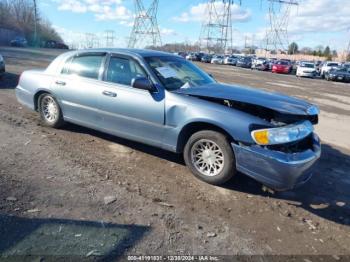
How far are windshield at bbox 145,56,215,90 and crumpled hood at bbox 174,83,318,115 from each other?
0.77 ft

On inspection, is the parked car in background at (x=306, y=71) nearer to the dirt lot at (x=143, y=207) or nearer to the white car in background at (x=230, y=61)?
the white car in background at (x=230, y=61)

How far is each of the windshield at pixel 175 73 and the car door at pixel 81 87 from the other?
97 centimetres

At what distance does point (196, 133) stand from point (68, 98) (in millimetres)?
2607

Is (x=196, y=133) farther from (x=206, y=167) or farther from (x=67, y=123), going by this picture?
(x=67, y=123)

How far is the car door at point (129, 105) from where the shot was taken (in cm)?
489

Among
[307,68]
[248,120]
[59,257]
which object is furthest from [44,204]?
[307,68]

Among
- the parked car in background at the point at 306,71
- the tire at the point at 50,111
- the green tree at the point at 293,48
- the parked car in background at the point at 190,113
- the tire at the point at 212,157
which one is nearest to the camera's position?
the parked car in background at the point at 190,113

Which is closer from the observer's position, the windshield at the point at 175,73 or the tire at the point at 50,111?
the windshield at the point at 175,73

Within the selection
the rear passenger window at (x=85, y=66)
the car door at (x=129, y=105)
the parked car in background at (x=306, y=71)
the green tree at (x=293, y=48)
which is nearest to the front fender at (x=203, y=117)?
the car door at (x=129, y=105)

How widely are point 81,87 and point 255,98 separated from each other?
2.89 m

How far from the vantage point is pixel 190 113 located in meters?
4.57

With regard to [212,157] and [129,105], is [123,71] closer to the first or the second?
[129,105]

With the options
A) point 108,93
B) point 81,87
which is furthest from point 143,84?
point 81,87

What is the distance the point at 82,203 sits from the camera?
12.5 ft
